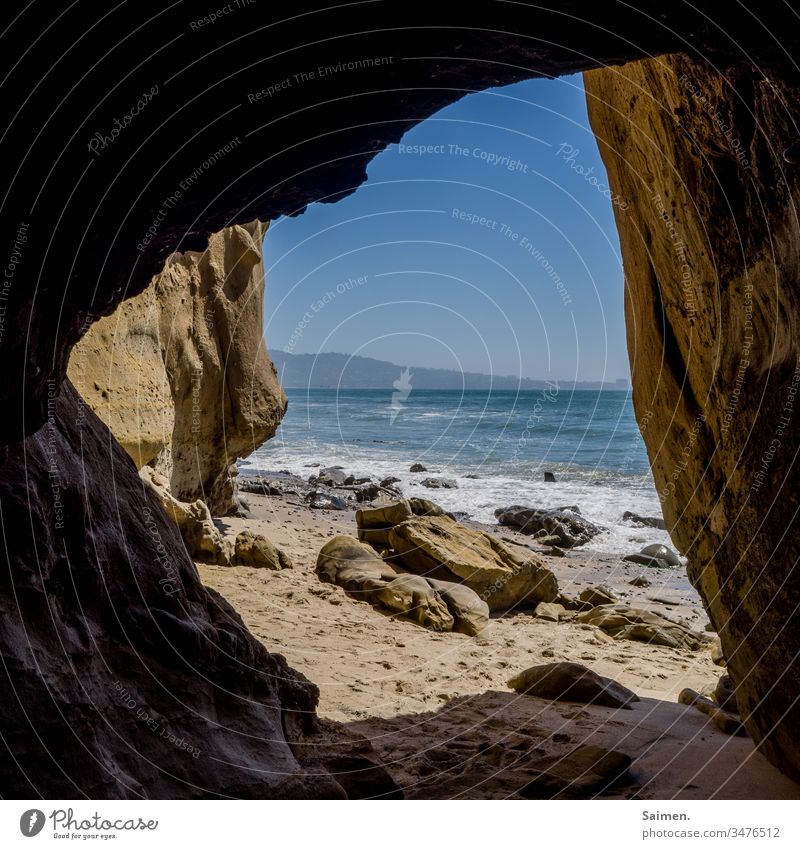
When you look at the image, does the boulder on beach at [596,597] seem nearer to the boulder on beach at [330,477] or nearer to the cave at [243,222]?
the cave at [243,222]

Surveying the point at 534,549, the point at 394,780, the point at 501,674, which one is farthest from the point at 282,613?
the point at 534,549

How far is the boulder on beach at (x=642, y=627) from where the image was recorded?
7910 millimetres

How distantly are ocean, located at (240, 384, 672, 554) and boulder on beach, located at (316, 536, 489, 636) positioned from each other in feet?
23.3

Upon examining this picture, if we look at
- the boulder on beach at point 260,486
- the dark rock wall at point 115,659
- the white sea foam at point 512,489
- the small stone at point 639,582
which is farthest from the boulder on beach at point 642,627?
the boulder on beach at point 260,486

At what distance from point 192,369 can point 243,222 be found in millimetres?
6136

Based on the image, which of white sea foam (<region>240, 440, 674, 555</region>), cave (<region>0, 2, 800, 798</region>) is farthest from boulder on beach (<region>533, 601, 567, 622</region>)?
white sea foam (<region>240, 440, 674, 555</region>)

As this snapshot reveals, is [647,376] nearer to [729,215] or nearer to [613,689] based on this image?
[729,215]

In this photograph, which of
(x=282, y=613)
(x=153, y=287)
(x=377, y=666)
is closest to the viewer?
(x=377, y=666)

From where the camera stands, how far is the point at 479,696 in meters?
5.70

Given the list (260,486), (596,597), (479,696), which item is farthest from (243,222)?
(260,486)

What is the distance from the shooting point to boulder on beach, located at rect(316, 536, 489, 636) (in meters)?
7.52

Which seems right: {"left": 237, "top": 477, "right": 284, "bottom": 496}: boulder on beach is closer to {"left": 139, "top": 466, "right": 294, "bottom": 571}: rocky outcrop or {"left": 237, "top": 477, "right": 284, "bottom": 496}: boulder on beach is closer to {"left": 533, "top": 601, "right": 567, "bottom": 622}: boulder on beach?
{"left": 139, "top": 466, "right": 294, "bottom": 571}: rocky outcrop

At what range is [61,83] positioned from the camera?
220cm
